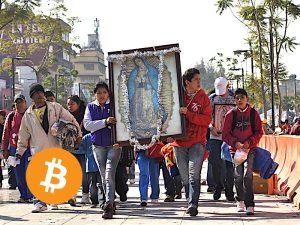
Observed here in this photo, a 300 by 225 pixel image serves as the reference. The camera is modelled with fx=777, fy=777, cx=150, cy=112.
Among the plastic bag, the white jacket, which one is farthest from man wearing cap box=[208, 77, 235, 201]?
the white jacket

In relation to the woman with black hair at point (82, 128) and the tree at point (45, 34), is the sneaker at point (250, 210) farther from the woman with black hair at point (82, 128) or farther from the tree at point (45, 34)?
the tree at point (45, 34)

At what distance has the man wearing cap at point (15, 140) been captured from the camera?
12.9 m

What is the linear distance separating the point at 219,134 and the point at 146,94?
2.44m

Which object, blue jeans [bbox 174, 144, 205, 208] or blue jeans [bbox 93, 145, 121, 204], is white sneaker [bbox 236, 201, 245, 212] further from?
blue jeans [bbox 93, 145, 121, 204]

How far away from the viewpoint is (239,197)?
35.1ft

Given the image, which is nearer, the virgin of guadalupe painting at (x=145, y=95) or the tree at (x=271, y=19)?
the virgin of guadalupe painting at (x=145, y=95)

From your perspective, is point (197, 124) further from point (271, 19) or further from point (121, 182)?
point (271, 19)

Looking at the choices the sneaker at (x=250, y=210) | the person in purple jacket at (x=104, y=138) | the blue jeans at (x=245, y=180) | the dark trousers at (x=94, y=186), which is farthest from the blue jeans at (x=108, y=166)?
the sneaker at (x=250, y=210)

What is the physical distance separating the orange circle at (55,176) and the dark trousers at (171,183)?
10.7 ft

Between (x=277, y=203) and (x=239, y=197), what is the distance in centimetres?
142

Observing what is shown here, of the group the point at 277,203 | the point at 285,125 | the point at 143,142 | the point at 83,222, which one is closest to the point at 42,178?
the point at 83,222

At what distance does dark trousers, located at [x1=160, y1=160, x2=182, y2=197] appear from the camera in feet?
41.5

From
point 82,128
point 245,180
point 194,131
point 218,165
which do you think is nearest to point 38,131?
point 82,128

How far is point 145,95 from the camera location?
10328 mm
